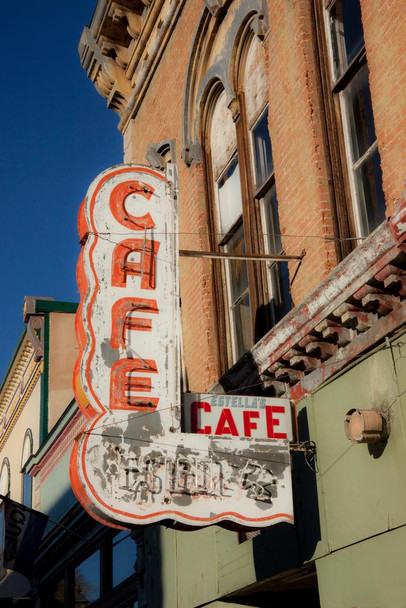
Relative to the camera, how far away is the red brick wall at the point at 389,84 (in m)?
8.15

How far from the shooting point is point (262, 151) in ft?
38.0

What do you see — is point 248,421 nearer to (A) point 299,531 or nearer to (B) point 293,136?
(A) point 299,531

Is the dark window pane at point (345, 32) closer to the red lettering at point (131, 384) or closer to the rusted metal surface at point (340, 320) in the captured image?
the rusted metal surface at point (340, 320)

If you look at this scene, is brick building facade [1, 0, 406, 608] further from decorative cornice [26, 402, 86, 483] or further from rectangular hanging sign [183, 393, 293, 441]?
decorative cornice [26, 402, 86, 483]

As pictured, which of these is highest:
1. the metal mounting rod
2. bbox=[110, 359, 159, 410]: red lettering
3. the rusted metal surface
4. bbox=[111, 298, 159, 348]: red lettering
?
the metal mounting rod

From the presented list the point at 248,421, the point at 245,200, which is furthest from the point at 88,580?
the point at 248,421

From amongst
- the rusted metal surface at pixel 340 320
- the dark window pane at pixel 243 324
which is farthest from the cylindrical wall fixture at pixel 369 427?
the dark window pane at pixel 243 324

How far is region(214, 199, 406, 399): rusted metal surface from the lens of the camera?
7.48 m

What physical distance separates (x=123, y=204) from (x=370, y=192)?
245 centimetres

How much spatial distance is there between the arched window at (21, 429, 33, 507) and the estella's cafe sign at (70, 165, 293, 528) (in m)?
14.4

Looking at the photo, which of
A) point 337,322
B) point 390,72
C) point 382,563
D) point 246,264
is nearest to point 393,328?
point 337,322

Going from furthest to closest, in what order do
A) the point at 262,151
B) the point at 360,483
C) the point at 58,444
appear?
the point at 58,444
the point at 262,151
the point at 360,483

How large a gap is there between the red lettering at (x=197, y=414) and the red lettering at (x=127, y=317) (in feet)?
2.80

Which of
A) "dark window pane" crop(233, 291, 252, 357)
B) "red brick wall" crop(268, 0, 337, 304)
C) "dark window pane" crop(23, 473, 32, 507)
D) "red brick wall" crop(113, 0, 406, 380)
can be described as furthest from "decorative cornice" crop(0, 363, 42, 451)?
"red brick wall" crop(268, 0, 337, 304)
